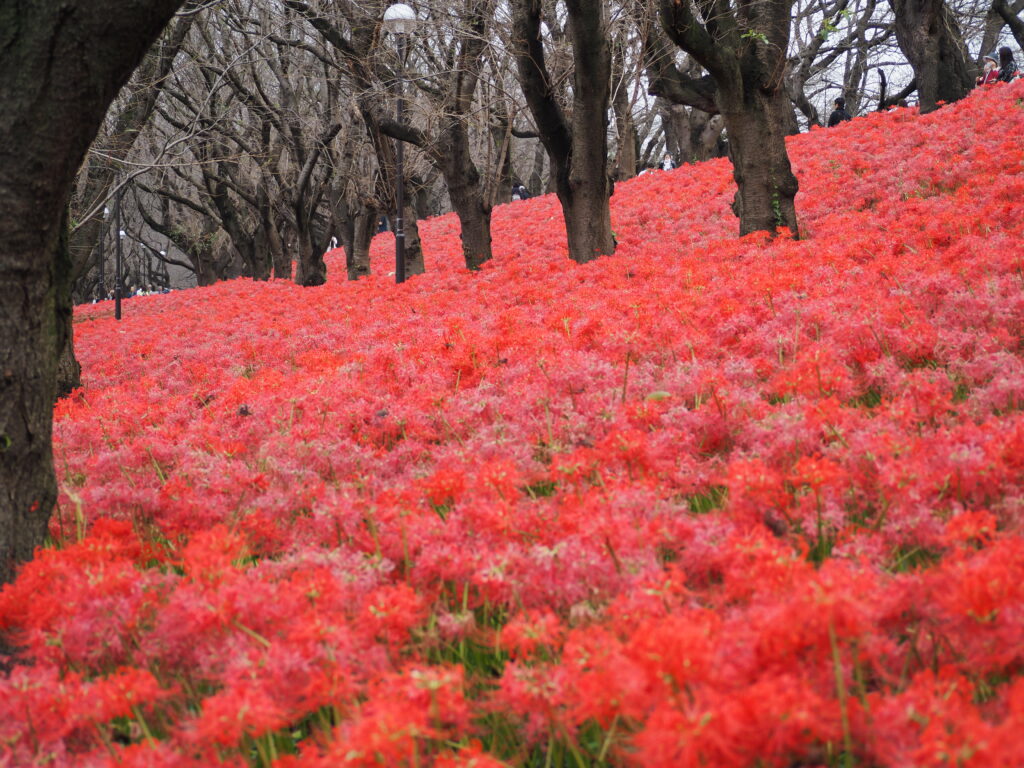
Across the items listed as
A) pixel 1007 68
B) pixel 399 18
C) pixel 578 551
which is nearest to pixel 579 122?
pixel 399 18

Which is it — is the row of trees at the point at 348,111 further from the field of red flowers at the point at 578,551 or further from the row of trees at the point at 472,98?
the field of red flowers at the point at 578,551

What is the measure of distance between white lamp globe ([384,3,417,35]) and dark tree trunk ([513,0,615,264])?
144 cm

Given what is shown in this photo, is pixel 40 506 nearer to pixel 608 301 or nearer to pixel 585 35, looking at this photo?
pixel 608 301

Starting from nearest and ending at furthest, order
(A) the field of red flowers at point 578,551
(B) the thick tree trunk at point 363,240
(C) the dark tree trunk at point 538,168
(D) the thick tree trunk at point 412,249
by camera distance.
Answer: (A) the field of red flowers at point 578,551, (D) the thick tree trunk at point 412,249, (B) the thick tree trunk at point 363,240, (C) the dark tree trunk at point 538,168

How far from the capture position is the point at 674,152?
82.8 ft

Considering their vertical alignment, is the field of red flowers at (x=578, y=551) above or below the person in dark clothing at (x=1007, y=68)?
below

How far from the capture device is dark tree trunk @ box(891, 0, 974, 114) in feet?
42.1

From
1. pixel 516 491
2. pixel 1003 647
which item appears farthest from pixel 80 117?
pixel 1003 647

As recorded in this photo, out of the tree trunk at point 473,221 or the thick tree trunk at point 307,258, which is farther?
the thick tree trunk at point 307,258

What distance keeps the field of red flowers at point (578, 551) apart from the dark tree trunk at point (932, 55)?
10052 millimetres

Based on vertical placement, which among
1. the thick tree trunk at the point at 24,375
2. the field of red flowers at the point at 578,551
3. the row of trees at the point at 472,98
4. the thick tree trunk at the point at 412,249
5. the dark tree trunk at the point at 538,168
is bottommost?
the field of red flowers at the point at 578,551

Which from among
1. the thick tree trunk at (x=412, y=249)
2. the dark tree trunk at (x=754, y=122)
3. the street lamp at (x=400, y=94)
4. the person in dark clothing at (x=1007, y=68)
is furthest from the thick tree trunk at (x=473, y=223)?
the person in dark clothing at (x=1007, y=68)

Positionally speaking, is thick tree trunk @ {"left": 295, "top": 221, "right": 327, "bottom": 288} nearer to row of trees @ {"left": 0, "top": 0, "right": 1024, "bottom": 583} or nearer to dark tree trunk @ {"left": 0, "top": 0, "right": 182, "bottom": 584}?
row of trees @ {"left": 0, "top": 0, "right": 1024, "bottom": 583}

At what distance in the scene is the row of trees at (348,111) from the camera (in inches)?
94.2
